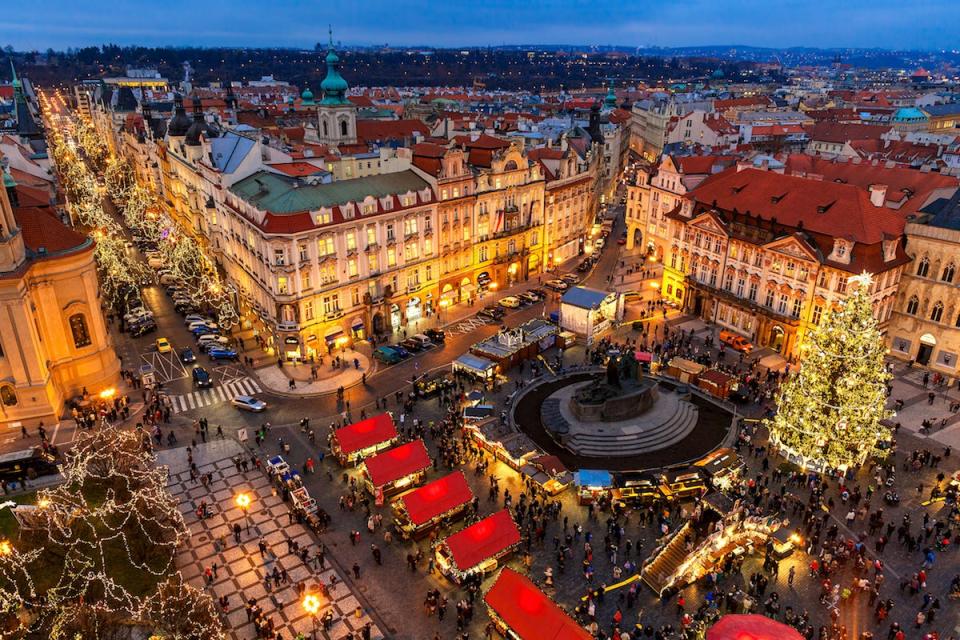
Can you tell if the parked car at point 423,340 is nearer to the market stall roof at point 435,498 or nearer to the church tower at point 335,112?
the market stall roof at point 435,498

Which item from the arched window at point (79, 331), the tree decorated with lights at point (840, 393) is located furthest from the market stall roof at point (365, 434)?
the tree decorated with lights at point (840, 393)

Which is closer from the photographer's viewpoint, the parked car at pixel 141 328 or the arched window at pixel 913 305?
the arched window at pixel 913 305

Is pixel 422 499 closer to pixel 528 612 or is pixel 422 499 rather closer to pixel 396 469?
pixel 396 469

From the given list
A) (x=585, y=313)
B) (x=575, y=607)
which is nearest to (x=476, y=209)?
(x=585, y=313)

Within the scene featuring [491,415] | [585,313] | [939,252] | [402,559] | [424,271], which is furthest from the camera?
[424,271]

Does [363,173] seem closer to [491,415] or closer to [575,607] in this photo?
[491,415]

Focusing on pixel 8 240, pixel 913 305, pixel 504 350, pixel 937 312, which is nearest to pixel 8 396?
pixel 8 240

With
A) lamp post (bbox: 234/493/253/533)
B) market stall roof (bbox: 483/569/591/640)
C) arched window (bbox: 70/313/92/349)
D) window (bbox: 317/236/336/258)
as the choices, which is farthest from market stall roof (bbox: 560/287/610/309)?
arched window (bbox: 70/313/92/349)
